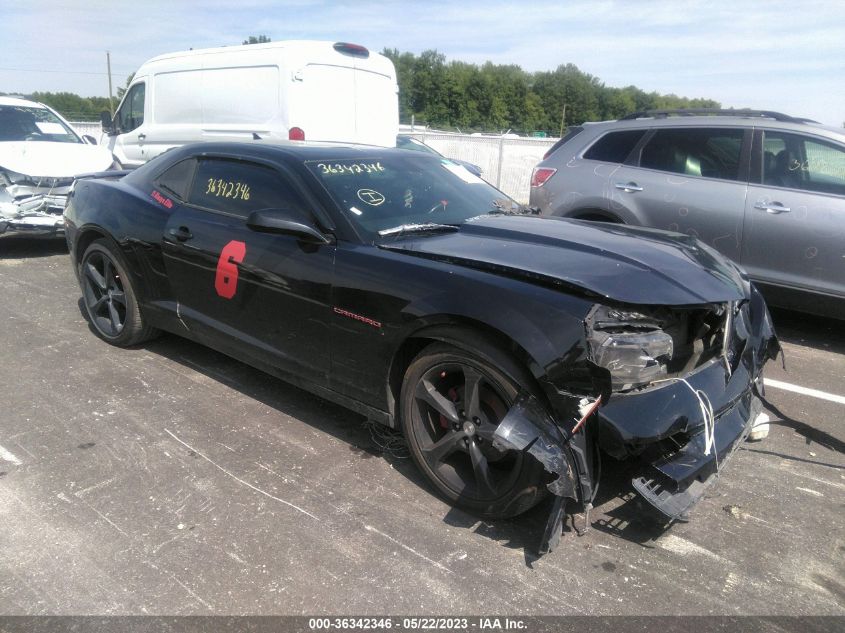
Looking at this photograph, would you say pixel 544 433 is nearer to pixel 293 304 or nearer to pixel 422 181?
pixel 293 304

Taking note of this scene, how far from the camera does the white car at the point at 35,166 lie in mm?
7742

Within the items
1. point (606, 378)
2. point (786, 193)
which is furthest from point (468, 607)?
point (786, 193)

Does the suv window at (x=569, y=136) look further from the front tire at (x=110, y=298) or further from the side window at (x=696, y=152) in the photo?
the front tire at (x=110, y=298)

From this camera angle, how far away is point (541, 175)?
21.4ft

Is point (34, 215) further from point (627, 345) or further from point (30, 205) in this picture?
point (627, 345)

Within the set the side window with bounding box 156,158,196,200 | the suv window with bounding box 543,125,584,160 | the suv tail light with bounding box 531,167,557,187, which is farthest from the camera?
the suv window with bounding box 543,125,584,160

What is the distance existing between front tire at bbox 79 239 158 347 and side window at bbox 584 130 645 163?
4305 mm

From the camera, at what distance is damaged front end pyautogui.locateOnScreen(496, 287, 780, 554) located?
2.47 metres

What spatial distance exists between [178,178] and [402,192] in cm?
166

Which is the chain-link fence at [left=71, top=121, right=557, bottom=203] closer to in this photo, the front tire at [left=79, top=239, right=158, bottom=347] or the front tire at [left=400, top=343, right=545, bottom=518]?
the front tire at [left=79, top=239, right=158, bottom=347]

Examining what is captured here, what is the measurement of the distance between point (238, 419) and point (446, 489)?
1.48 metres

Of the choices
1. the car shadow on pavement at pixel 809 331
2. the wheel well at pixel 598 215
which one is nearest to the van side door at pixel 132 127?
the wheel well at pixel 598 215

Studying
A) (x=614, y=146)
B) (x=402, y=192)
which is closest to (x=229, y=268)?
(x=402, y=192)

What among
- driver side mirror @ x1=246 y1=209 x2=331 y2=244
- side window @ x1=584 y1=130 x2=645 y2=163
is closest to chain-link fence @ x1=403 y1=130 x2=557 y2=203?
side window @ x1=584 y1=130 x2=645 y2=163
